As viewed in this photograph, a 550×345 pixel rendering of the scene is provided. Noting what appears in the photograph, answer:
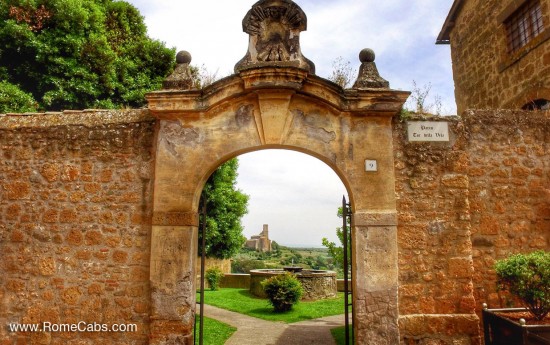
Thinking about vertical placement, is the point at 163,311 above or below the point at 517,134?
below

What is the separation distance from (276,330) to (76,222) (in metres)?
4.97

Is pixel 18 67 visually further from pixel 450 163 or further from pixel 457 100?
pixel 457 100

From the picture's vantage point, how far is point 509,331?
A: 4.21 m

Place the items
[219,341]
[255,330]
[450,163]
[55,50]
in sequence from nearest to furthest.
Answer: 1. [450,163]
2. [219,341]
3. [255,330]
4. [55,50]

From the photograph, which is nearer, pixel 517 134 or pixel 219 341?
pixel 517 134

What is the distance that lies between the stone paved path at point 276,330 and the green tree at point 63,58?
272 inches

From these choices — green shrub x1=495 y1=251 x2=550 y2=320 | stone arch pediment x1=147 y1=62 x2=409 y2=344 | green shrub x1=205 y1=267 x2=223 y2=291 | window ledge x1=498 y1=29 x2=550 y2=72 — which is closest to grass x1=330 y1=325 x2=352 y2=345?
stone arch pediment x1=147 y1=62 x2=409 y2=344

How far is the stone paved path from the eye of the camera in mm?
7387

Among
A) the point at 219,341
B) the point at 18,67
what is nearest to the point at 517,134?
the point at 219,341

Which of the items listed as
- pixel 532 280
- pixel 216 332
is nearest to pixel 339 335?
pixel 216 332

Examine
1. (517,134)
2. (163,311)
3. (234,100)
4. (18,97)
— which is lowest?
(163,311)

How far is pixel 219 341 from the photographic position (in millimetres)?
7156

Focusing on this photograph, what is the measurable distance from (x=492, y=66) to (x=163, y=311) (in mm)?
9201

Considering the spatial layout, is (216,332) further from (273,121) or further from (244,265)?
(244,265)
